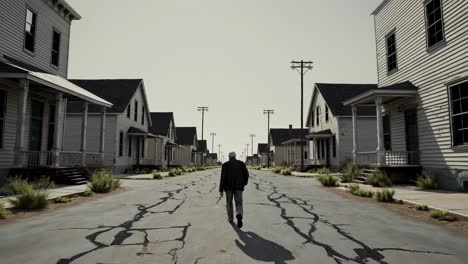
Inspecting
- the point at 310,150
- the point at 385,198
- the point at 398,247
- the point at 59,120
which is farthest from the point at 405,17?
the point at 310,150

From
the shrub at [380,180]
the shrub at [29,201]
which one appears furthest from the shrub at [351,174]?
the shrub at [29,201]

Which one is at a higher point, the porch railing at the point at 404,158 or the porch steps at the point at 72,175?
the porch railing at the point at 404,158

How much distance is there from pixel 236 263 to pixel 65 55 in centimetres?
1822

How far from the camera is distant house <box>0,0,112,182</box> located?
42.1ft

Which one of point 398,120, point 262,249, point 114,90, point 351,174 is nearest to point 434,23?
point 398,120

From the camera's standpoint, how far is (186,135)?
64.9 metres

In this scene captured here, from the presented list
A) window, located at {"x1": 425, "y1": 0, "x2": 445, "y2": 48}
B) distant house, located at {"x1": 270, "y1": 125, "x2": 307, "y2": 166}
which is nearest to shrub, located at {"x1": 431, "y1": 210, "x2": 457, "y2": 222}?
window, located at {"x1": 425, "y1": 0, "x2": 445, "y2": 48}

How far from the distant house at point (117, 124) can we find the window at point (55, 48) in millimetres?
9253

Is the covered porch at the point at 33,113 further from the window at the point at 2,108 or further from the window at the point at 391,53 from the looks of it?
the window at the point at 391,53

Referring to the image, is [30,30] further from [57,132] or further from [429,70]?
[429,70]

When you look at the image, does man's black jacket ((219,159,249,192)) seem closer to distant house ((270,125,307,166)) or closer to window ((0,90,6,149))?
window ((0,90,6,149))

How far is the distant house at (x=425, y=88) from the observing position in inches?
469

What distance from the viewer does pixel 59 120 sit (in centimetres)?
1520

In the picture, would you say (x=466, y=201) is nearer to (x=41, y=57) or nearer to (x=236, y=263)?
(x=236, y=263)
